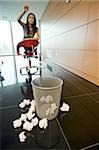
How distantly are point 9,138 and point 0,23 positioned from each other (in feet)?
3.89

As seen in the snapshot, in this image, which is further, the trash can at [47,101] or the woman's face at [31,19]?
the woman's face at [31,19]

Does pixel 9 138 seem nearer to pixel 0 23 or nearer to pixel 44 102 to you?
pixel 44 102

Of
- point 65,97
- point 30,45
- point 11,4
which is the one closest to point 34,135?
point 65,97

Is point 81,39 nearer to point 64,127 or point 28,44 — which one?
point 28,44

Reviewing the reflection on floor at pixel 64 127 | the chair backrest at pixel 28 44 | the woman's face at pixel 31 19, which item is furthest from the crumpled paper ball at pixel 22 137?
the woman's face at pixel 31 19

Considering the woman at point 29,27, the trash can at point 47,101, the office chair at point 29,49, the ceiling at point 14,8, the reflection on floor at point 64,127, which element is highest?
the ceiling at point 14,8

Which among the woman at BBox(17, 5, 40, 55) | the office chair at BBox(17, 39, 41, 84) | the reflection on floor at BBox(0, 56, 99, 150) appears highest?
the woman at BBox(17, 5, 40, 55)

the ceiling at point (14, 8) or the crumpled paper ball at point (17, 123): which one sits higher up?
the ceiling at point (14, 8)

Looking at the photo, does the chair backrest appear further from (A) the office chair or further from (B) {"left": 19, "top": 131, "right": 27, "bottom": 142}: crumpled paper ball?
(B) {"left": 19, "top": 131, "right": 27, "bottom": 142}: crumpled paper ball

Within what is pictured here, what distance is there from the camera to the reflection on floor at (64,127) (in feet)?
1.17

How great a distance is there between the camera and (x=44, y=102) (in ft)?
1.52

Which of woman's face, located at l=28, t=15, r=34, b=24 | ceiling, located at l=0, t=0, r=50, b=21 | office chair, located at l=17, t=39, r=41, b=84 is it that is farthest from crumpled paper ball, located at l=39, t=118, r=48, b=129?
ceiling, located at l=0, t=0, r=50, b=21

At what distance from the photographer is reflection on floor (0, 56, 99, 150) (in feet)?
1.17

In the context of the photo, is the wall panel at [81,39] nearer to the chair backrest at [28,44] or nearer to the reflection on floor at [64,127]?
the reflection on floor at [64,127]
